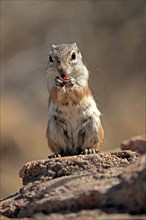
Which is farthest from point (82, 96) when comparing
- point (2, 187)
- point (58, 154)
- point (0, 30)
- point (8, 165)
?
point (0, 30)

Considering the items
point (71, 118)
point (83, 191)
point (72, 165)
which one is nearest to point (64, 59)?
point (71, 118)

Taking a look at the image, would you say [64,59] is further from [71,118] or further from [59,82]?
[71,118]

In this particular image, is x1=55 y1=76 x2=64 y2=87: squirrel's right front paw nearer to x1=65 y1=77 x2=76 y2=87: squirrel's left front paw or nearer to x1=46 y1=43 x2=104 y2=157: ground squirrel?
x1=46 y1=43 x2=104 y2=157: ground squirrel

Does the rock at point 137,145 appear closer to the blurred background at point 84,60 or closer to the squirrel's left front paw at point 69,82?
the squirrel's left front paw at point 69,82

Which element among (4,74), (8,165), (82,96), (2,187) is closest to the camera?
(82,96)

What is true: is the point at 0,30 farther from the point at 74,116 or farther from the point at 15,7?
the point at 74,116

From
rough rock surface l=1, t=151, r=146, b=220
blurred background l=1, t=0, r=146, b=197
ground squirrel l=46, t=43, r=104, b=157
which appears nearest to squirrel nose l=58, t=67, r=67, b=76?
ground squirrel l=46, t=43, r=104, b=157
